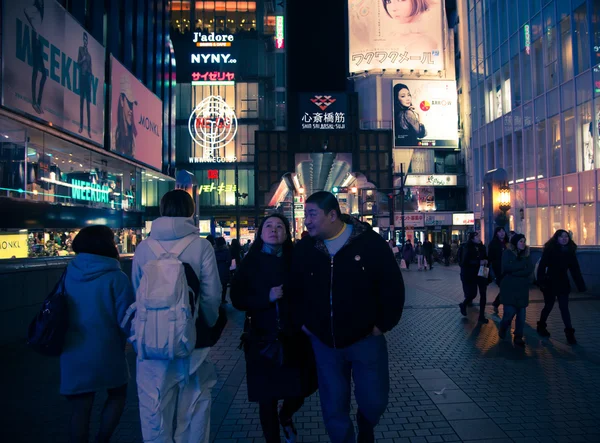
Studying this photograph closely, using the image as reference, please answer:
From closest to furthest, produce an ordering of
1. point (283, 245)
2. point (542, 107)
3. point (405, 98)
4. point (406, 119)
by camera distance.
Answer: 1. point (283, 245)
2. point (542, 107)
3. point (406, 119)
4. point (405, 98)

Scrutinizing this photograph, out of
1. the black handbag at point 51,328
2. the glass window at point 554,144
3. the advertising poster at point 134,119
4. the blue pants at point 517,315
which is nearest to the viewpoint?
the black handbag at point 51,328

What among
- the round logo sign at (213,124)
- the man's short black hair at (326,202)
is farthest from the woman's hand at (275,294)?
the round logo sign at (213,124)

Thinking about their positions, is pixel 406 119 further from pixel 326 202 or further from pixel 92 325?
pixel 92 325

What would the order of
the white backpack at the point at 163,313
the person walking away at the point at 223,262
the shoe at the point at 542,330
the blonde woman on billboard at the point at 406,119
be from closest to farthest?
1. the white backpack at the point at 163,313
2. the shoe at the point at 542,330
3. the person walking away at the point at 223,262
4. the blonde woman on billboard at the point at 406,119

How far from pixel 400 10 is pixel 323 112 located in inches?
979

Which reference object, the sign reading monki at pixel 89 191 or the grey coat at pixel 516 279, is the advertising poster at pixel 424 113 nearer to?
the sign reading monki at pixel 89 191

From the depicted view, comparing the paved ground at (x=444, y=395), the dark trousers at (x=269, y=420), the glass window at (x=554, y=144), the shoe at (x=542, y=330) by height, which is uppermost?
the glass window at (x=554, y=144)

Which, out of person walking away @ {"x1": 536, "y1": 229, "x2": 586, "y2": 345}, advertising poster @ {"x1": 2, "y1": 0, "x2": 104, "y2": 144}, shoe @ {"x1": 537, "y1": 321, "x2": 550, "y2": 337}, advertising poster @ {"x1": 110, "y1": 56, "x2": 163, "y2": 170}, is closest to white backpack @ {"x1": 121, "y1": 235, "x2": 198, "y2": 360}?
person walking away @ {"x1": 536, "y1": 229, "x2": 586, "y2": 345}

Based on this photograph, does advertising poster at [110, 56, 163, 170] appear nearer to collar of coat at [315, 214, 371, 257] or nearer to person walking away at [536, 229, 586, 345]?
person walking away at [536, 229, 586, 345]

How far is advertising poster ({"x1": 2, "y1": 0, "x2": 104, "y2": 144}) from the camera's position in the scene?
1230 centimetres

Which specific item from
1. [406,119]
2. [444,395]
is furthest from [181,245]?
[406,119]

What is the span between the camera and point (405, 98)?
41969 millimetres

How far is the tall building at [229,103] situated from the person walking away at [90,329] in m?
51.4

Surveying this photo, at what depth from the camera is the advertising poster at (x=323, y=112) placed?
101ft
